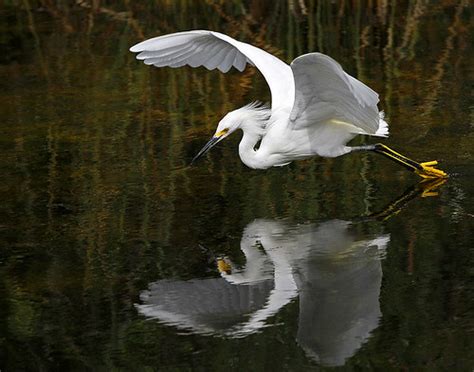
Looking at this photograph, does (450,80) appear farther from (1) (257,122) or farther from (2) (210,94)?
(1) (257,122)

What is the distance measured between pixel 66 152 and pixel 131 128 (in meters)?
0.62

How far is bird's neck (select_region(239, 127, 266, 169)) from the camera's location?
20.7 ft

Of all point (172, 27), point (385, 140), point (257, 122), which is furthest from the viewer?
point (172, 27)

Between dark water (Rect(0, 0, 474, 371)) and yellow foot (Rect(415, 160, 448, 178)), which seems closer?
dark water (Rect(0, 0, 474, 371))

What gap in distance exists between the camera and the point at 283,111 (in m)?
6.35

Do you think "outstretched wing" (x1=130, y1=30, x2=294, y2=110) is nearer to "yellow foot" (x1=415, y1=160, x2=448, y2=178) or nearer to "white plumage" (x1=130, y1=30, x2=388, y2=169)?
"white plumage" (x1=130, y1=30, x2=388, y2=169)

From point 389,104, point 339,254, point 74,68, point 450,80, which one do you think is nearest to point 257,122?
point 339,254

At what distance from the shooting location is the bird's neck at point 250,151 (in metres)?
Answer: 6.32

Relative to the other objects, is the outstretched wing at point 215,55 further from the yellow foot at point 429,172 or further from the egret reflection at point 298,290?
the egret reflection at point 298,290

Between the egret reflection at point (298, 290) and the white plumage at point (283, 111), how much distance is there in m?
0.65

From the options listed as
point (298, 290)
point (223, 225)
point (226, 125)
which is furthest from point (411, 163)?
point (298, 290)

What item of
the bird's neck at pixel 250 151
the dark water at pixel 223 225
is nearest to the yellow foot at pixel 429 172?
the dark water at pixel 223 225

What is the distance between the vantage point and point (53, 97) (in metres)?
8.84

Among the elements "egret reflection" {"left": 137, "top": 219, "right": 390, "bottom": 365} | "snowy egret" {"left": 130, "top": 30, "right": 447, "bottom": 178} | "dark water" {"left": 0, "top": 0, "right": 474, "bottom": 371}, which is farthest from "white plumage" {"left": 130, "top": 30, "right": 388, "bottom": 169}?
"egret reflection" {"left": 137, "top": 219, "right": 390, "bottom": 365}
